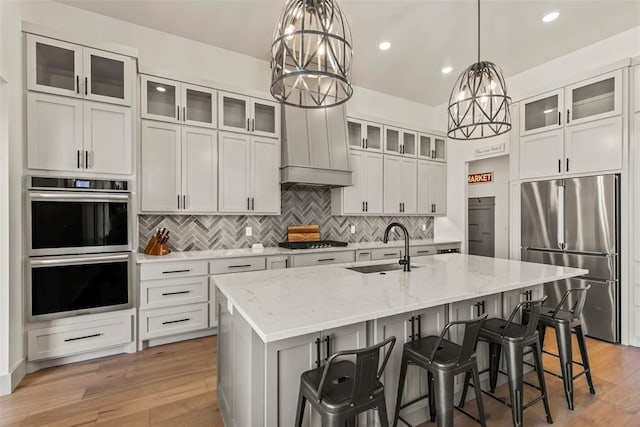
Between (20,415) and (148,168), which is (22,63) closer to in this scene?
(148,168)

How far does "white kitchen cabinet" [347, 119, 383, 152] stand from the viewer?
15.5ft

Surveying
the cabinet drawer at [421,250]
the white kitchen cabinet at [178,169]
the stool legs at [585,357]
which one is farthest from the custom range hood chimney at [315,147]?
the stool legs at [585,357]

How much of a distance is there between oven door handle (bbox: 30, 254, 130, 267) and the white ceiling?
2.46 meters

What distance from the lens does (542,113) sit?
12.9ft

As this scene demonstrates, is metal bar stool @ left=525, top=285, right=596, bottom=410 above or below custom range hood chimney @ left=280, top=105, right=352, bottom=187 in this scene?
below

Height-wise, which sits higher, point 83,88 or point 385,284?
point 83,88

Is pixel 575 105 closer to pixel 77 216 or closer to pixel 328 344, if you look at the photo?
pixel 328 344

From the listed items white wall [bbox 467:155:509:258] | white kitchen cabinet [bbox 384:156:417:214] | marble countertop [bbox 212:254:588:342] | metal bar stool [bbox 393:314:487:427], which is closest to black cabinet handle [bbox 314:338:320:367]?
marble countertop [bbox 212:254:588:342]

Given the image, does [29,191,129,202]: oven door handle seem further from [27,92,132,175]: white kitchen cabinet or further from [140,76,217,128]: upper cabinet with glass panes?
[140,76,217,128]: upper cabinet with glass panes

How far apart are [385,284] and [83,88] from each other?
3.04 m

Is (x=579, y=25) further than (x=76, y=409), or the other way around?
(x=579, y=25)

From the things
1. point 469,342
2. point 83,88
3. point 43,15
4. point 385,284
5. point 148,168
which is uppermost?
point 43,15

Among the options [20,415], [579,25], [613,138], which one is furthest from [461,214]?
[20,415]

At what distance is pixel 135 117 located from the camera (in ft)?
9.95
